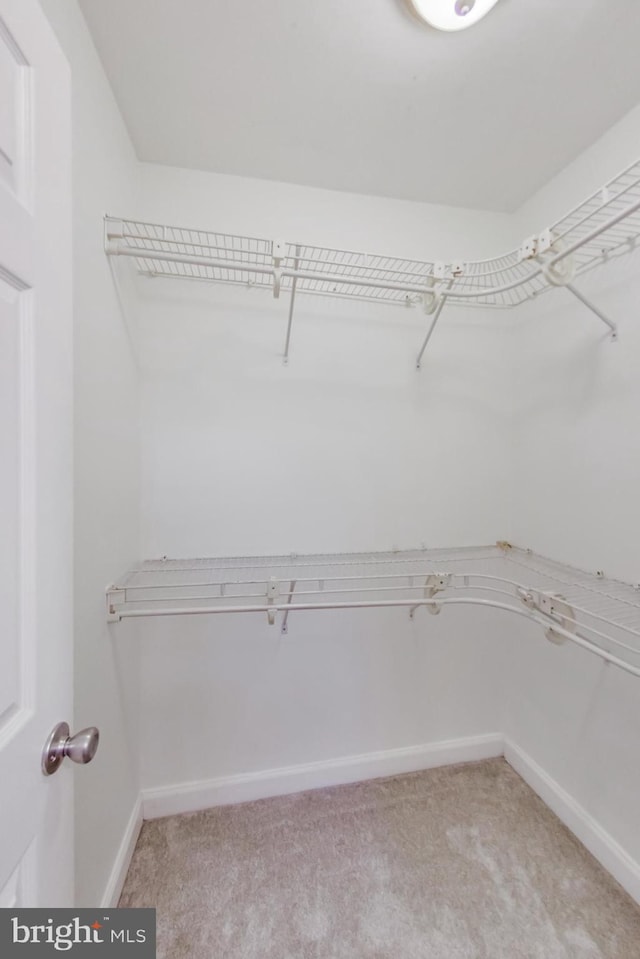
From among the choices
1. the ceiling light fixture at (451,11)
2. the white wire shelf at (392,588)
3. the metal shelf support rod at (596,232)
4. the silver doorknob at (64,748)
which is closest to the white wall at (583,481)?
the white wire shelf at (392,588)

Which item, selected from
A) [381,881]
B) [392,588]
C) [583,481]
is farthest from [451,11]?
[381,881]

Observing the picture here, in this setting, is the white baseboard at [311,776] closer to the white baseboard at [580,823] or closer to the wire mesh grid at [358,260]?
the white baseboard at [580,823]

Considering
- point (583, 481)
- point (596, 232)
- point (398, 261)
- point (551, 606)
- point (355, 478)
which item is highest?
point (398, 261)

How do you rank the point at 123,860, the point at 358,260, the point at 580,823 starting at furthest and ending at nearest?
1. the point at 358,260
2. the point at 580,823
3. the point at 123,860

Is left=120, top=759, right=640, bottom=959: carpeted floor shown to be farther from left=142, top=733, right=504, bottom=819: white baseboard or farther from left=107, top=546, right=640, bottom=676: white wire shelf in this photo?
left=107, top=546, right=640, bottom=676: white wire shelf

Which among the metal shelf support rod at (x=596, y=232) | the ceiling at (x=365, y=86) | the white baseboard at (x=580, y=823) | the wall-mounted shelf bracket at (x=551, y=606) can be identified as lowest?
the white baseboard at (x=580, y=823)

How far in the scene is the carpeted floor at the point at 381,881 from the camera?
1041 millimetres

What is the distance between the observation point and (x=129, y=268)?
1.25 metres

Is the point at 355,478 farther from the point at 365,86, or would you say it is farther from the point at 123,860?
the point at 123,860

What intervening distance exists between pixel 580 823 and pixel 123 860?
65.0 inches

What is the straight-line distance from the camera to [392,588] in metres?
1.19

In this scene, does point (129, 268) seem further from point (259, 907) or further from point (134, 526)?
point (259, 907)

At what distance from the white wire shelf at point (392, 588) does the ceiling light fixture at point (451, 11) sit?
1503mm

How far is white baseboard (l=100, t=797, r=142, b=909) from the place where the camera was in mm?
1080
